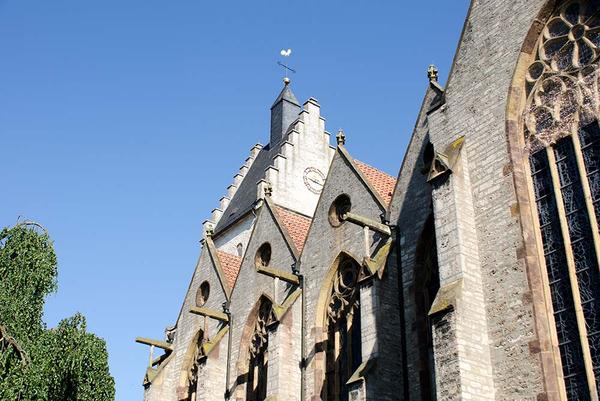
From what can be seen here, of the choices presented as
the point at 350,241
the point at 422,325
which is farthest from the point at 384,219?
the point at 422,325

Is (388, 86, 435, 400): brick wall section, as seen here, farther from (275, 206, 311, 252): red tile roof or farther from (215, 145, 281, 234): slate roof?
(215, 145, 281, 234): slate roof

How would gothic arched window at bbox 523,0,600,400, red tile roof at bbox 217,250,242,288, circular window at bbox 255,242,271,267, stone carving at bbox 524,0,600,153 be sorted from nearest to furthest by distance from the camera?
gothic arched window at bbox 523,0,600,400
stone carving at bbox 524,0,600,153
circular window at bbox 255,242,271,267
red tile roof at bbox 217,250,242,288

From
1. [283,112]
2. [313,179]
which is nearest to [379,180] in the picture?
[313,179]

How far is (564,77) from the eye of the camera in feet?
44.7

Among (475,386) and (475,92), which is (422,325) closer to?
(475,386)

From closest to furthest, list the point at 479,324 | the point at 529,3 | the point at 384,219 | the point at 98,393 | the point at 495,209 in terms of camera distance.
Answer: the point at 479,324 < the point at 495,209 < the point at 529,3 < the point at 384,219 < the point at 98,393

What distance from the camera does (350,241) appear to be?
728 inches

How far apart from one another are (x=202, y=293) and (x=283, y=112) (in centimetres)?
1418

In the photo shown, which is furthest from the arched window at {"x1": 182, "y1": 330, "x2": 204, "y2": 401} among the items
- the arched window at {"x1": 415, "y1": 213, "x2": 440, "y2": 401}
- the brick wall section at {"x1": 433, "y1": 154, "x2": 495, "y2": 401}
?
the brick wall section at {"x1": 433, "y1": 154, "x2": 495, "y2": 401}

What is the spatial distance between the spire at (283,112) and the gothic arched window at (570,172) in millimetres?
22719

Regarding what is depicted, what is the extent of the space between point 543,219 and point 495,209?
0.89 meters

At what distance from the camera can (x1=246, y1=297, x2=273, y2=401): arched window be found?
2025cm

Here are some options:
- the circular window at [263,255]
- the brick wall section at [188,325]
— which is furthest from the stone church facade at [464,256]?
the brick wall section at [188,325]

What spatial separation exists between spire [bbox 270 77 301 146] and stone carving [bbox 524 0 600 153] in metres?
22.6
